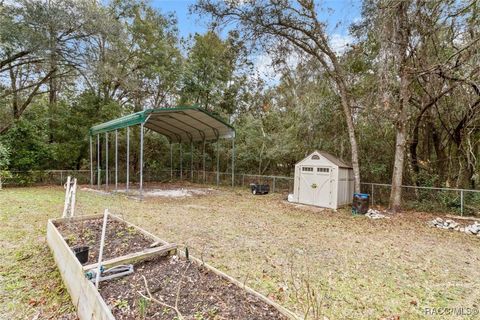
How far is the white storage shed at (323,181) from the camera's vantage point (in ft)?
25.9

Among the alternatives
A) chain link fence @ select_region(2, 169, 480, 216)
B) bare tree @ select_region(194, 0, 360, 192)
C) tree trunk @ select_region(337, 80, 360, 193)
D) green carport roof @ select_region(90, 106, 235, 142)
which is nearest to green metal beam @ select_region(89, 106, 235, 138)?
green carport roof @ select_region(90, 106, 235, 142)

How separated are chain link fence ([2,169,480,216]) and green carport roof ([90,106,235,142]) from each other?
7.26 feet

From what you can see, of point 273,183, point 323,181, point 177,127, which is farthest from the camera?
point 177,127

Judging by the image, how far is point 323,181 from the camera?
8.12 m

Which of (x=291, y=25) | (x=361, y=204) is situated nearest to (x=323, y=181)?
(x=361, y=204)

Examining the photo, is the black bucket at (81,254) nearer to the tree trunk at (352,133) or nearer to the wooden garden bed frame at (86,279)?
the wooden garden bed frame at (86,279)

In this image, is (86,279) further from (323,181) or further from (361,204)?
(323,181)

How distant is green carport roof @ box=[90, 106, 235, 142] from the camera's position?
931 cm

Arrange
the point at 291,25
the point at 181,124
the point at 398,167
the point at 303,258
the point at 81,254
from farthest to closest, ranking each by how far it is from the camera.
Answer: the point at 181,124, the point at 291,25, the point at 398,167, the point at 303,258, the point at 81,254

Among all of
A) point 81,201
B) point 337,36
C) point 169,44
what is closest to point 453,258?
point 337,36

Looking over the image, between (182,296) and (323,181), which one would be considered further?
(323,181)

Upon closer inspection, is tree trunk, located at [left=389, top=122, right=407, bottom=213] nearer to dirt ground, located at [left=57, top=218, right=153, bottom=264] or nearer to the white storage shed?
the white storage shed

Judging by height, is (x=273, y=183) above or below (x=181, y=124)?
below

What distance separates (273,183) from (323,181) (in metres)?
3.51
